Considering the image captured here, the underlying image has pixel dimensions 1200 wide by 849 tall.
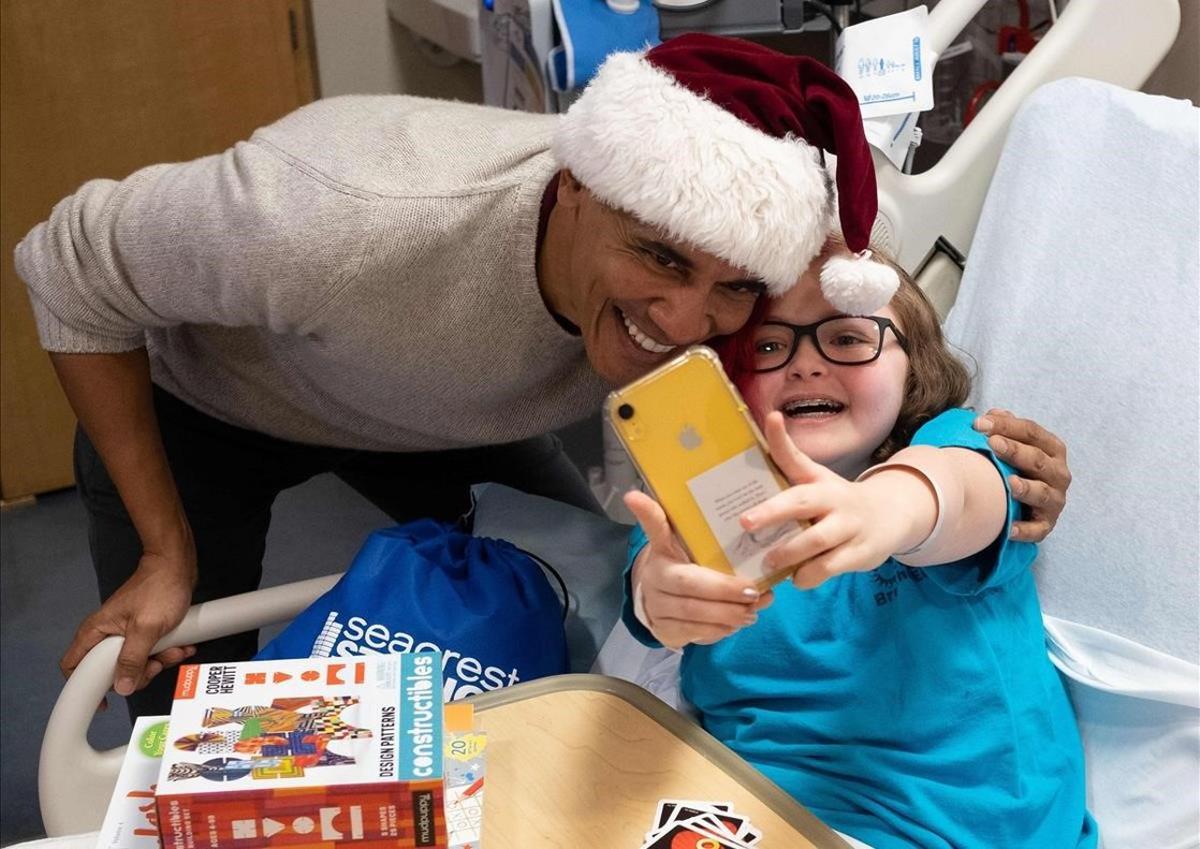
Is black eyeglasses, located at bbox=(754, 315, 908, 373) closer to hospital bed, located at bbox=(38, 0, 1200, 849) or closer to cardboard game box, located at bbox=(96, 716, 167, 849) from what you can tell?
hospital bed, located at bbox=(38, 0, 1200, 849)

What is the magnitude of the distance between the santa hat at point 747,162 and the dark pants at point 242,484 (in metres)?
0.71

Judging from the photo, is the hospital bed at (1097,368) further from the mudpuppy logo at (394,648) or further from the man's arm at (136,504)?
the mudpuppy logo at (394,648)

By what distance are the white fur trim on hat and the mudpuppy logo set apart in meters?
0.53

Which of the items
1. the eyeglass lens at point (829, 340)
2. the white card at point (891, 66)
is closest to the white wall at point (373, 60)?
the white card at point (891, 66)

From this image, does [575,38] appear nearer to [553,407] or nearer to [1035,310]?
[553,407]

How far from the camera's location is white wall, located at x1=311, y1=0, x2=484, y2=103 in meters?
3.31

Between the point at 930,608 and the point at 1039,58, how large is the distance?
3.09ft

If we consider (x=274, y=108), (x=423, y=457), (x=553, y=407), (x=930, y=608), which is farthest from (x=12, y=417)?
(x=930, y=608)

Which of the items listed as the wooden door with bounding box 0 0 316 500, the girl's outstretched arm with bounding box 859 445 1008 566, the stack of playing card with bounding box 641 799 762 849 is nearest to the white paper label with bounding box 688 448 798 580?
the girl's outstretched arm with bounding box 859 445 1008 566

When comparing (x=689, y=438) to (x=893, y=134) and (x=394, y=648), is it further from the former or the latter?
(x=893, y=134)

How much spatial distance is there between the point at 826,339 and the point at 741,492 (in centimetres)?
34

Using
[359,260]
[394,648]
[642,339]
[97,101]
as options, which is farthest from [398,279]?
[97,101]

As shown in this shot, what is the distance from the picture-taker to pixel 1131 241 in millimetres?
1622

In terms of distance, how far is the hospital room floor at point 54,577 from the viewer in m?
2.38
